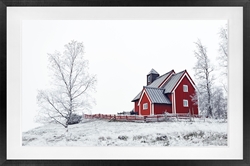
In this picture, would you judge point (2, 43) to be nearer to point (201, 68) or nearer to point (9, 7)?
point (9, 7)

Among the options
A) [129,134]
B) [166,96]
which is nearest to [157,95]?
[166,96]

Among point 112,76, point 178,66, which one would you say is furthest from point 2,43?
point 178,66

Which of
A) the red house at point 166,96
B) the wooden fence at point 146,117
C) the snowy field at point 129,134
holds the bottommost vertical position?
the snowy field at point 129,134

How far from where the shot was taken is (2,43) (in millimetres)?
1651

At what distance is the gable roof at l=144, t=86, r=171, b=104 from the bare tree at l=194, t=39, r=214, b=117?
23 cm

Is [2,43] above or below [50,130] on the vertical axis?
above

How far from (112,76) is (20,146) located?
76cm

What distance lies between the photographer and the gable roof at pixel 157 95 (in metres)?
1.66

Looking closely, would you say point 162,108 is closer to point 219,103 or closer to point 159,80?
point 159,80

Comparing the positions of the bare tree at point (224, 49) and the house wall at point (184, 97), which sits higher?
the bare tree at point (224, 49)

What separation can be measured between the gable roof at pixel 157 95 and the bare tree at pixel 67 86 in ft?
1.23

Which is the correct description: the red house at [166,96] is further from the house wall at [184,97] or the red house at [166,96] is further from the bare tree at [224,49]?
the bare tree at [224,49]

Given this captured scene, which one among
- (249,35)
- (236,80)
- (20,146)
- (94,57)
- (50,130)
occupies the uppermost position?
(249,35)

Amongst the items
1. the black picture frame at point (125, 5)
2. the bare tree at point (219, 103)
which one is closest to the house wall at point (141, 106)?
the black picture frame at point (125, 5)
